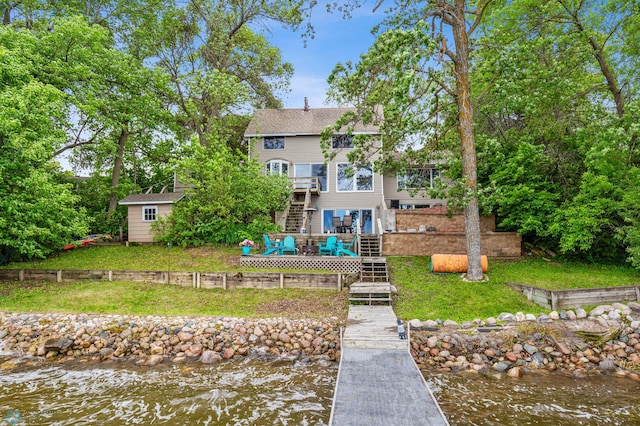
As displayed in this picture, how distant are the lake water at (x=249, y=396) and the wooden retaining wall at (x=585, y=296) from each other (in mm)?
2435

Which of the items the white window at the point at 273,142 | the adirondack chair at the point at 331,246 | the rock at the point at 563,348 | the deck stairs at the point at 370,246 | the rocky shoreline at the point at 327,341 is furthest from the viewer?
the white window at the point at 273,142

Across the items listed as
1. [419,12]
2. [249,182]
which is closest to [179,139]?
[249,182]

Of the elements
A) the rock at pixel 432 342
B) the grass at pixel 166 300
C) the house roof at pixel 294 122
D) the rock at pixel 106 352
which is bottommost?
the rock at pixel 106 352

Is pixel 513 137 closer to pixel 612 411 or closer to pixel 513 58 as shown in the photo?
pixel 513 58

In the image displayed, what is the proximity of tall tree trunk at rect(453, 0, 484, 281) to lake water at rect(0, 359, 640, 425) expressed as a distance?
4.73 metres

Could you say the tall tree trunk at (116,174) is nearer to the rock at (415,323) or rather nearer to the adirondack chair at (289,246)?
the adirondack chair at (289,246)

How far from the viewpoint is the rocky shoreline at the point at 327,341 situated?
757 cm

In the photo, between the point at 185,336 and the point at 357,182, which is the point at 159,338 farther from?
the point at 357,182

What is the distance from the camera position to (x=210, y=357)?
7926 millimetres

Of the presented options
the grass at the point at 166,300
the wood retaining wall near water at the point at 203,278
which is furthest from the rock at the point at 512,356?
the wood retaining wall near water at the point at 203,278

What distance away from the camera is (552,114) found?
13664 mm

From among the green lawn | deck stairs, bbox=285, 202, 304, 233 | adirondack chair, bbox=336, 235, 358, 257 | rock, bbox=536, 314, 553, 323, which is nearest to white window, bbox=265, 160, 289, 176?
deck stairs, bbox=285, 202, 304, 233

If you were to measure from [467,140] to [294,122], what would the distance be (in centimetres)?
1226

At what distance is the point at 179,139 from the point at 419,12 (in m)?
16.0
